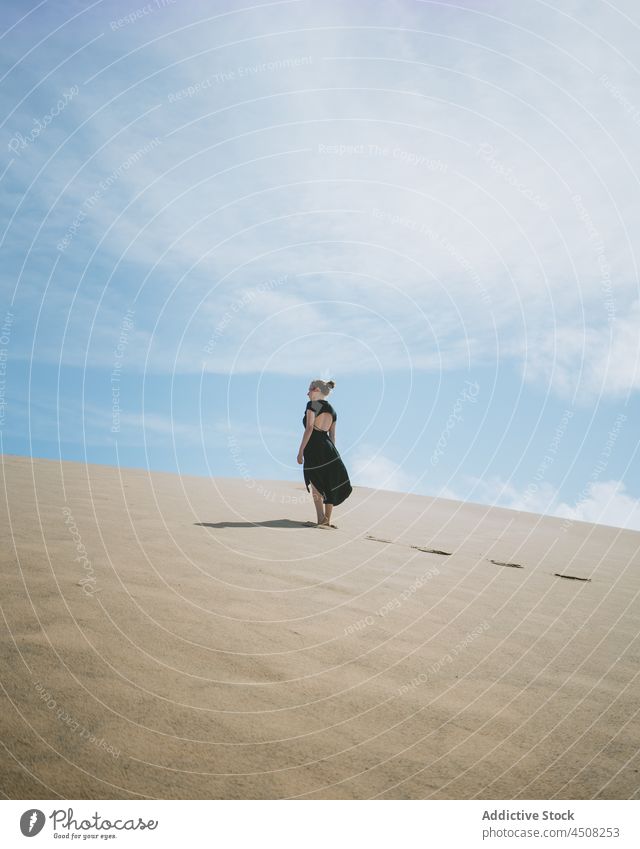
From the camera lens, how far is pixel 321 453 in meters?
11.5

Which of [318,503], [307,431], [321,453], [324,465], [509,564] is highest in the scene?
[307,431]

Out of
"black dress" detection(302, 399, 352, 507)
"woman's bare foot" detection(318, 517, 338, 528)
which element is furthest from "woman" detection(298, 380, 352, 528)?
"woman's bare foot" detection(318, 517, 338, 528)

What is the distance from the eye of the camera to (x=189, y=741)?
273 centimetres

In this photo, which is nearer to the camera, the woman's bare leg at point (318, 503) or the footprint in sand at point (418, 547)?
the footprint in sand at point (418, 547)

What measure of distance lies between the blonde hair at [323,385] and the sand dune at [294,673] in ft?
14.5

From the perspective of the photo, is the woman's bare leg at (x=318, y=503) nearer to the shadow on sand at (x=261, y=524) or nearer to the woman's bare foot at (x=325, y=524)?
the woman's bare foot at (x=325, y=524)

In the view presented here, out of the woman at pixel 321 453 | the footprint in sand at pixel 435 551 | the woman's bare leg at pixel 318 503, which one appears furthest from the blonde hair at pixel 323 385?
the footprint in sand at pixel 435 551

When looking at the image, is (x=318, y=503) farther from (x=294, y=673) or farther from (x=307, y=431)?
(x=294, y=673)

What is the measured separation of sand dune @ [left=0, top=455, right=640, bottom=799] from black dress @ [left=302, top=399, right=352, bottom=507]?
11.7 ft

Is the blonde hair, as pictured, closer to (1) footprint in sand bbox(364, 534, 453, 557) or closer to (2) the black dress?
(2) the black dress

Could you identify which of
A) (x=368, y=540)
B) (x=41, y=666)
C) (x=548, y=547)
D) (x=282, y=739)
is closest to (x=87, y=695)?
(x=41, y=666)

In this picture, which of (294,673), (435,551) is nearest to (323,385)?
(435,551)

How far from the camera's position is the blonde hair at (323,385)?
11.3 m

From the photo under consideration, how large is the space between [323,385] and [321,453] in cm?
136
